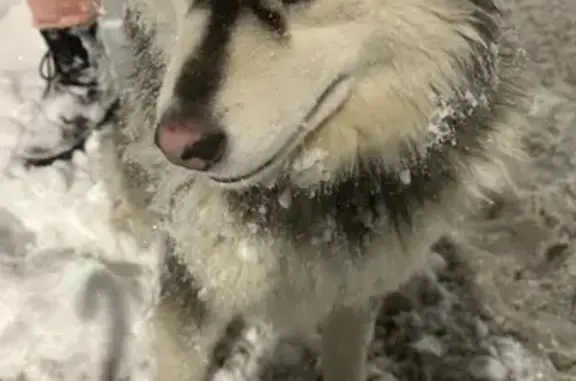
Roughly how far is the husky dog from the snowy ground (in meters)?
0.27

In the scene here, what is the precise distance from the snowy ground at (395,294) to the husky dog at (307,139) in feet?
0.90

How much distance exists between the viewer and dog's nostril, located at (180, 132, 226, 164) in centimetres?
74

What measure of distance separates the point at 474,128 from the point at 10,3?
1180mm

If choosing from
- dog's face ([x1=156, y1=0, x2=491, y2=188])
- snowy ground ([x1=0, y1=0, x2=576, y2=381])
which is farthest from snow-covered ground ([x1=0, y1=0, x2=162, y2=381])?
dog's face ([x1=156, y1=0, x2=491, y2=188])

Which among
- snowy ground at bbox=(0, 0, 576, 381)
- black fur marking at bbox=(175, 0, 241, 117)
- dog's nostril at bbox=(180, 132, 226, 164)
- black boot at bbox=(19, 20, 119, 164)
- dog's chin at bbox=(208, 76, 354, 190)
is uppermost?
black fur marking at bbox=(175, 0, 241, 117)

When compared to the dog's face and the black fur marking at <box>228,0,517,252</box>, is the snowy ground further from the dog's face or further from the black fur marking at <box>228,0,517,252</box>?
the dog's face

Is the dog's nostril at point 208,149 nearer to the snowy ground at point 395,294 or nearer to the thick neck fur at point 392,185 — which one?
the thick neck fur at point 392,185

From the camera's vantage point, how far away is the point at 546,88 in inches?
71.0

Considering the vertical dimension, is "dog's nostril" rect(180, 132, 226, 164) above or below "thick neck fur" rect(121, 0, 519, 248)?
above

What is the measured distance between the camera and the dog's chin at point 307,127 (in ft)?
2.64

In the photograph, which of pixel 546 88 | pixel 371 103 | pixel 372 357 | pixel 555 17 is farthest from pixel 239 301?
pixel 555 17

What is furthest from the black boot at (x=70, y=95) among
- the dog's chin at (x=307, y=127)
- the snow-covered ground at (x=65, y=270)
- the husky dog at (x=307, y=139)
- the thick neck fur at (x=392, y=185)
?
the dog's chin at (x=307, y=127)

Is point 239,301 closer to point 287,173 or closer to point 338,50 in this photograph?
point 287,173

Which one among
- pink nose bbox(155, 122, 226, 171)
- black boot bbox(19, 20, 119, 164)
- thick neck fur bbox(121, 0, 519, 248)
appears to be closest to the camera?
pink nose bbox(155, 122, 226, 171)
